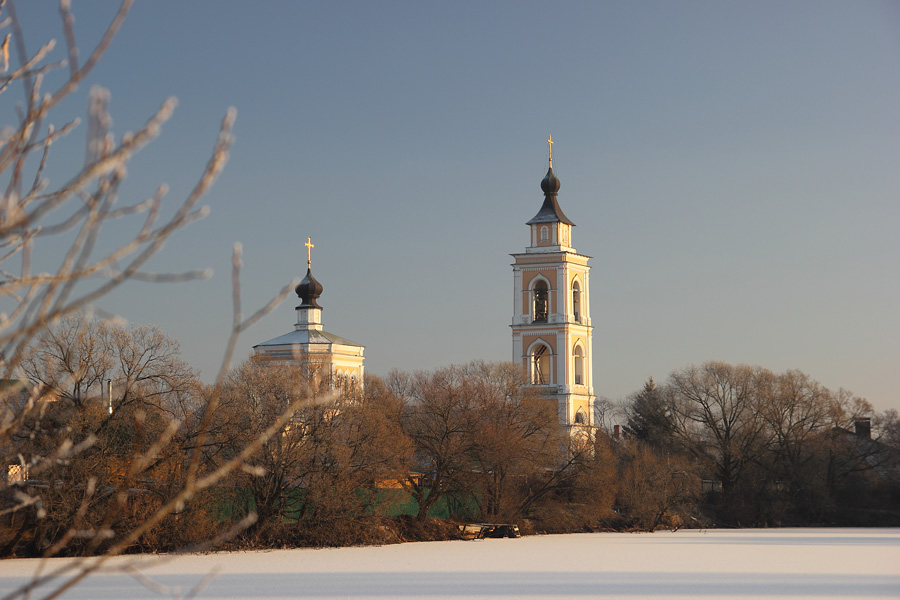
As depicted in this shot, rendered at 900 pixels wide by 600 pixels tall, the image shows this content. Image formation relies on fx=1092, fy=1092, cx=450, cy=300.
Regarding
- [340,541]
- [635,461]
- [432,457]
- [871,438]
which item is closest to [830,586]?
[340,541]

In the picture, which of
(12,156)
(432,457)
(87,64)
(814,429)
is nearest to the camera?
(87,64)

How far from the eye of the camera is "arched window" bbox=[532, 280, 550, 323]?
198ft

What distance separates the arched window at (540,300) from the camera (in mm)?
60500

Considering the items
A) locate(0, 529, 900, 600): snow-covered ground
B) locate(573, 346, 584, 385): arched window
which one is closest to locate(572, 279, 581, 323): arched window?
locate(573, 346, 584, 385): arched window

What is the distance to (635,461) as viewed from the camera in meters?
50.5

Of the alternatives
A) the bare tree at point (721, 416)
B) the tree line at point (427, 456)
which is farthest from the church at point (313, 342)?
the bare tree at point (721, 416)

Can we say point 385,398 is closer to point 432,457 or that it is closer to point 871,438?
point 432,457

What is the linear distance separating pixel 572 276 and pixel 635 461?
45.2ft

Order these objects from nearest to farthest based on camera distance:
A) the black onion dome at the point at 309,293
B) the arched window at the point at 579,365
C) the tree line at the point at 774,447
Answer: the tree line at the point at 774,447
the arched window at the point at 579,365
the black onion dome at the point at 309,293

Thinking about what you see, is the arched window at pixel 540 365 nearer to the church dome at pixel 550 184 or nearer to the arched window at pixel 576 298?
the arched window at pixel 576 298

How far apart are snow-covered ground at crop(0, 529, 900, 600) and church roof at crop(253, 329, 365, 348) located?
23.5 m

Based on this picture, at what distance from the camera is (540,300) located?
61250 mm

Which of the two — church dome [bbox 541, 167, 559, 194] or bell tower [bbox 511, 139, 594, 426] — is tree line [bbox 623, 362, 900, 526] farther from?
church dome [bbox 541, 167, 559, 194]

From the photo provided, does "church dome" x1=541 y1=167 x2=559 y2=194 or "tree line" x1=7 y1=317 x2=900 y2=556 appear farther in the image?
"church dome" x1=541 y1=167 x2=559 y2=194
